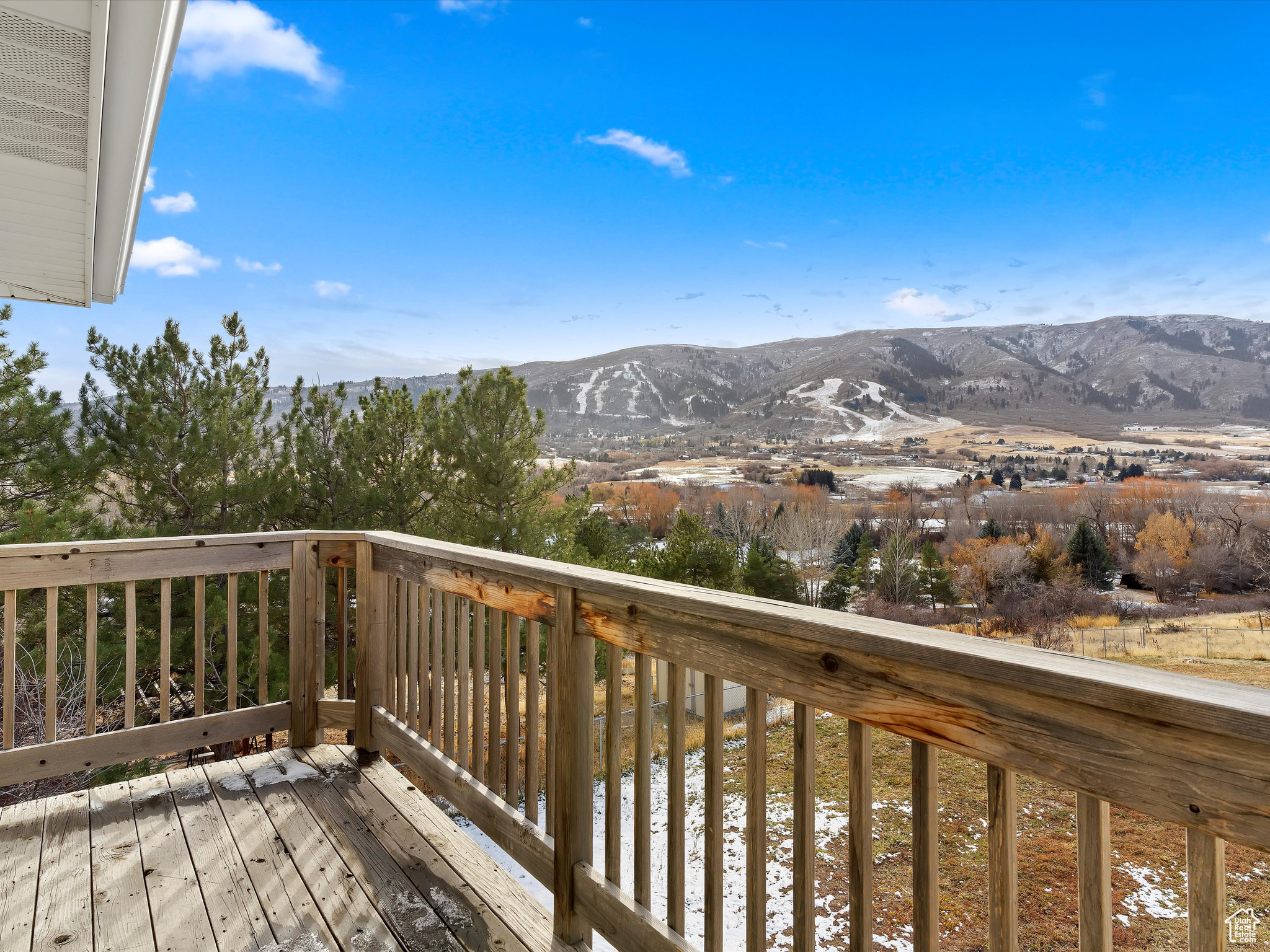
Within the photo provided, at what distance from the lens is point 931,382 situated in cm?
6391

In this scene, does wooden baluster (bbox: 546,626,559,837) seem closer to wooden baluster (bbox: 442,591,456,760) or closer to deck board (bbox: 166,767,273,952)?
wooden baluster (bbox: 442,591,456,760)

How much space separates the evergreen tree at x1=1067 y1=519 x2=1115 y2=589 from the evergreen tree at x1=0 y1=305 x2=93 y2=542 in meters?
33.9

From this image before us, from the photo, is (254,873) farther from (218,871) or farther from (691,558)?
(691,558)

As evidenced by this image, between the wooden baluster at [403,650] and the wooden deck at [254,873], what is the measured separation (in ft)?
0.88

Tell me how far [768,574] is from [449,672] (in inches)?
918

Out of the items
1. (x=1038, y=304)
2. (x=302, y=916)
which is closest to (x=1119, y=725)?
(x=302, y=916)

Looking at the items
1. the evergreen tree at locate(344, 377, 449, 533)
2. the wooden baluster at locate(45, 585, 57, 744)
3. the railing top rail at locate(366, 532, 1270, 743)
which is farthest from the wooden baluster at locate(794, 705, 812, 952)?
the evergreen tree at locate(344, 377, 449, 533)

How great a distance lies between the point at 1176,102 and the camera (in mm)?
56656

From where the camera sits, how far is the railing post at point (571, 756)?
1572mm

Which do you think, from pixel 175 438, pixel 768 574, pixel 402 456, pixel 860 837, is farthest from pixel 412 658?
pixel 768 574

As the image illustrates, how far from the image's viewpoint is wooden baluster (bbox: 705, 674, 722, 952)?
47.7 inches

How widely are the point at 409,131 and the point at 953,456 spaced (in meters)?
41.6

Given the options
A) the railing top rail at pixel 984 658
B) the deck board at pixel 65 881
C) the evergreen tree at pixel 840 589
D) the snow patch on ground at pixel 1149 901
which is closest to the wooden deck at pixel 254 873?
the deck board at pixel 65 881

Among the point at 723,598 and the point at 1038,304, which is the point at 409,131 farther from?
the point at 1038,304
